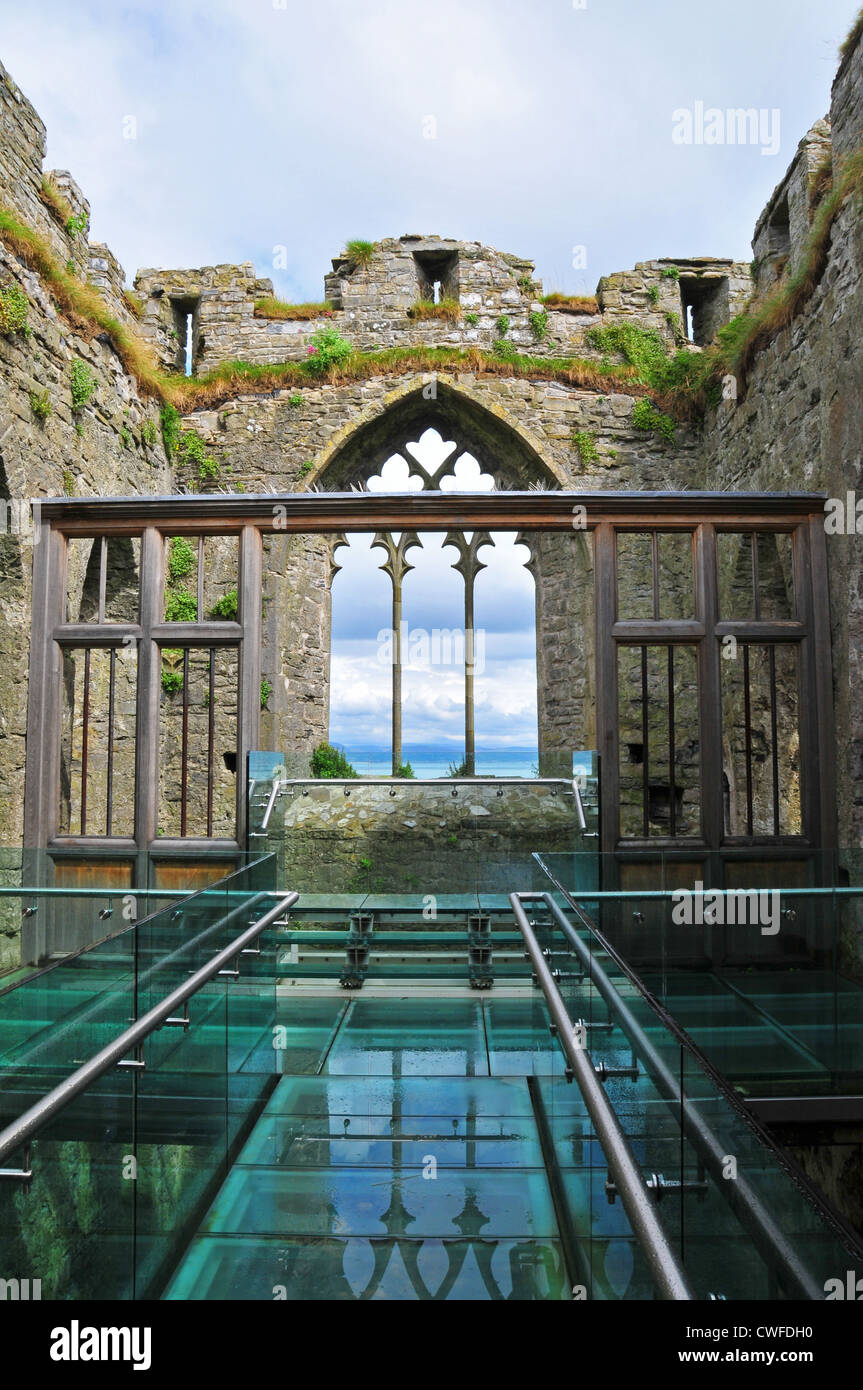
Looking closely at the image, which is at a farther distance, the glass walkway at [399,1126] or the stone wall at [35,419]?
the stone wall at [35,419]

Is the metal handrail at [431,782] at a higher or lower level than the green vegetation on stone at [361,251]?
lower

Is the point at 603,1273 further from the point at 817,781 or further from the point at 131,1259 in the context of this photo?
the point at 817,781

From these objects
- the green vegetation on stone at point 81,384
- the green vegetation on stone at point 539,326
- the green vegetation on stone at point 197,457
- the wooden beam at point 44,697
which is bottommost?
the wooden beam at point 44,697

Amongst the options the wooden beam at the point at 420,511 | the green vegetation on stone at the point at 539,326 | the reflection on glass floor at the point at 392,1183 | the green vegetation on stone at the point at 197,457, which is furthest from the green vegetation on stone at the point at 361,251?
the reflection on glass floor at the point at 392,1183

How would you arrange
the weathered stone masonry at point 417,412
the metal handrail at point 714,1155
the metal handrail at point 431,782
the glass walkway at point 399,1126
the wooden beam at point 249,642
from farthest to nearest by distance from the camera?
the weathered stone masonry at point 417,412
the metal handrail at point 431,782
the wooden beam at point 249,642
the glass walkway at point 399,1126
the metal handrail at point 714,1155

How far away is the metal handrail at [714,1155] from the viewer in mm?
1352

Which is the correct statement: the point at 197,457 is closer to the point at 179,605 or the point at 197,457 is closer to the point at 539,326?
the point at 179,605

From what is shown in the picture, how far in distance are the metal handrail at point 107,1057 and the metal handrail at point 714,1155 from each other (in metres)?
1.23

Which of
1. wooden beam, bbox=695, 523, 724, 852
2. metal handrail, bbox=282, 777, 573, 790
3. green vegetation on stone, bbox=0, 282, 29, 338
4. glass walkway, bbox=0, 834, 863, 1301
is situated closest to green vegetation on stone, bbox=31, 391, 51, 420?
green vegetation on stone, bbox=0, 282, 29, 338

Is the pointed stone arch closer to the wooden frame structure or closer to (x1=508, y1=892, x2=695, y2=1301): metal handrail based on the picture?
the wooden frame structure

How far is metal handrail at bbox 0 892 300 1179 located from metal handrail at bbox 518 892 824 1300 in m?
1.23

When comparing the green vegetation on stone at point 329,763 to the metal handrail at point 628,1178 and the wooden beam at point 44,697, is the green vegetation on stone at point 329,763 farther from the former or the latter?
the metal handrail at point 628,1178
